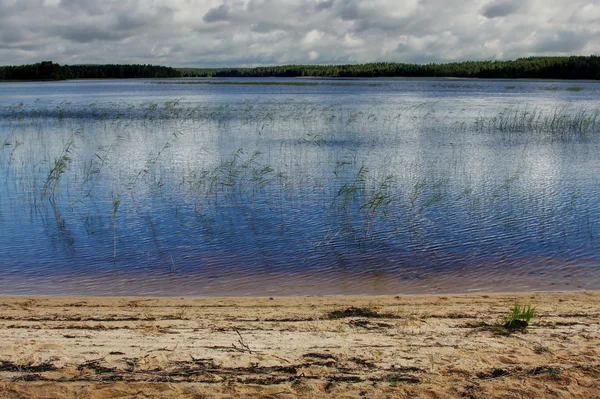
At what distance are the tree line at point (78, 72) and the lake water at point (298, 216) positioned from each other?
5188 inches

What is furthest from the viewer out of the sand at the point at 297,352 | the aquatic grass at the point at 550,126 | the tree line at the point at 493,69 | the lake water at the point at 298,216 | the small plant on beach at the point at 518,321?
the tree line at the point at 493,69

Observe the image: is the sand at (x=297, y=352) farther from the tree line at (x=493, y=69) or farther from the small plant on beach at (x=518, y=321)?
the tree line at (x=493, y=69)

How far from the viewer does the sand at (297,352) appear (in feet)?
15.9

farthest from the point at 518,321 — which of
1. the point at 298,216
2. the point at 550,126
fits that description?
the point at 550,126

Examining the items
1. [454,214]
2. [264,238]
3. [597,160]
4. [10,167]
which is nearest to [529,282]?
[454,214]

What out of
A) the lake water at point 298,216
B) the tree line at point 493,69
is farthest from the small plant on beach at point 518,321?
the tree line at point 493,69

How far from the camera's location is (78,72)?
545 feet

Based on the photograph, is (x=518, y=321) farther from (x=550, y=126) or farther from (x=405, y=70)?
(x=405, y=70)

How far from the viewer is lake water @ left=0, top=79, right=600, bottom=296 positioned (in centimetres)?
930

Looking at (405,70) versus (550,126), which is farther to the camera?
(405,70)

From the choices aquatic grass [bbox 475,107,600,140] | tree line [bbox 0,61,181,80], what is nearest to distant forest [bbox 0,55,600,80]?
tree line [bbox 0,61,181,80]

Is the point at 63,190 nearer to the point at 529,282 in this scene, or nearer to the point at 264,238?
the point at 264,238

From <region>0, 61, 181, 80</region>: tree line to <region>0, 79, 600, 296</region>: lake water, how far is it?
131783mm

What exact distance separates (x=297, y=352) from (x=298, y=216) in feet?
23.9
